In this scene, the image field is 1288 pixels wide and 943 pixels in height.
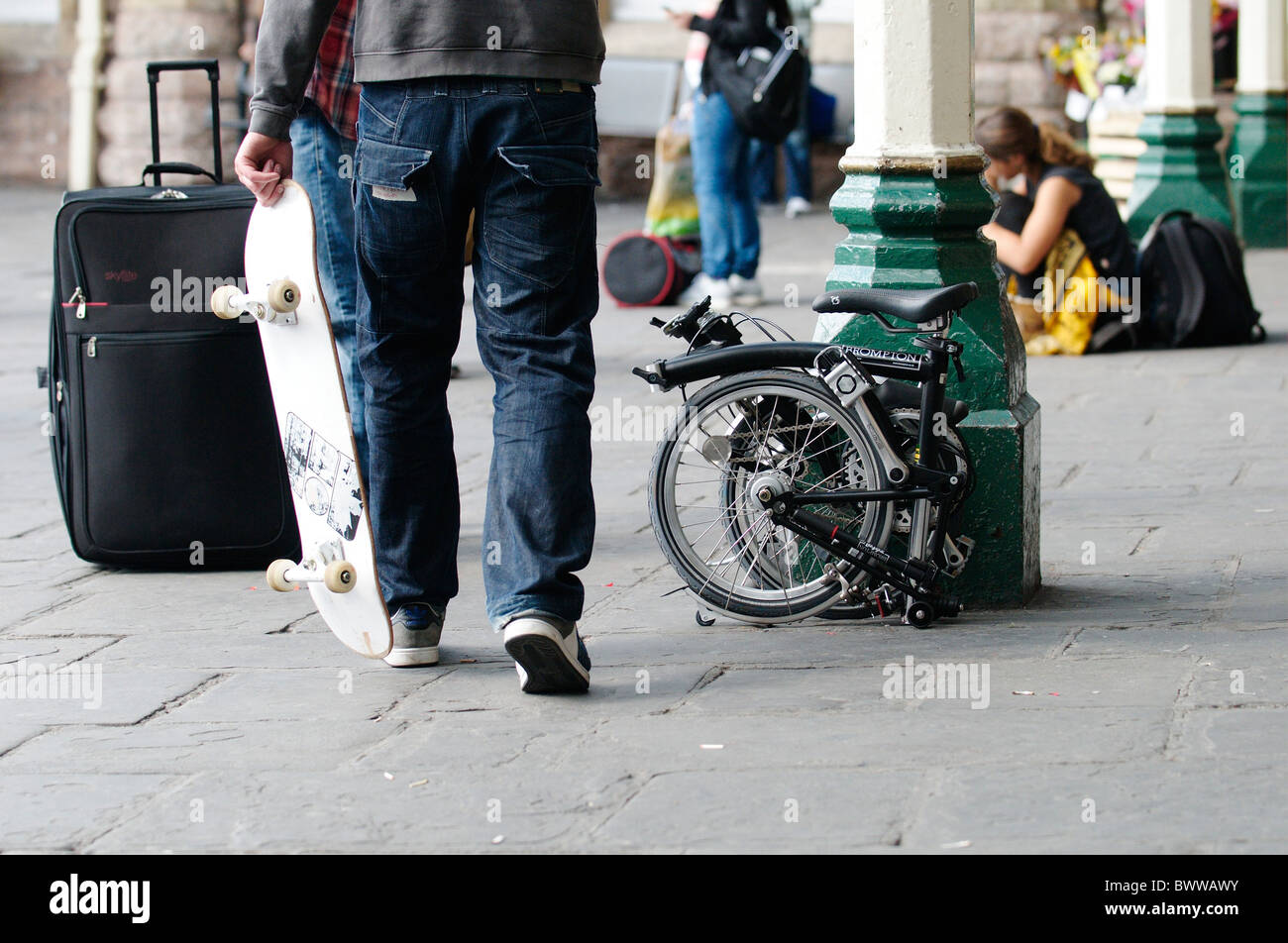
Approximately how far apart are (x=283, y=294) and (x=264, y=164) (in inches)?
9.9

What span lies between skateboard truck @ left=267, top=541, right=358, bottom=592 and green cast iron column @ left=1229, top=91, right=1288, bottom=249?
32.3 feet

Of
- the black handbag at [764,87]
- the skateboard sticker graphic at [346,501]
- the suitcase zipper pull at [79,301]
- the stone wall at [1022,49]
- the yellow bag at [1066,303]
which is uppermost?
the stone wall at [1022,49]

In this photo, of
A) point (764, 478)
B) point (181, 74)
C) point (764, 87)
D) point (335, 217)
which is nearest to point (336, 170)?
point (335, 217)

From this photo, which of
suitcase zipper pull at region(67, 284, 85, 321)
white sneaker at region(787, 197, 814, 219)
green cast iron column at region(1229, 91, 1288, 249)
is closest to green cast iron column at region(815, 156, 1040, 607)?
suitcase zipper pull at region(67, 284, 85, 321)

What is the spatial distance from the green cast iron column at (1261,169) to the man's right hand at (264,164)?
32.2 feet

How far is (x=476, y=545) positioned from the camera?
16.7 feet

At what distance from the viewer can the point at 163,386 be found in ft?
15.4

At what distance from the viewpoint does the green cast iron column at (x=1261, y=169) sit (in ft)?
40.6

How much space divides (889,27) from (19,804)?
2.51m

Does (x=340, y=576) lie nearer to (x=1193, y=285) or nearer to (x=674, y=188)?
(x=1193, y=285)

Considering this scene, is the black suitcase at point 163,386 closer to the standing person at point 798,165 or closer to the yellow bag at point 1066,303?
the yellow bag at point 1066,303

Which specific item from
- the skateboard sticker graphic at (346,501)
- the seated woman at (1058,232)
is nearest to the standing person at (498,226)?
the skateboard sticker graphic at (346,501)
